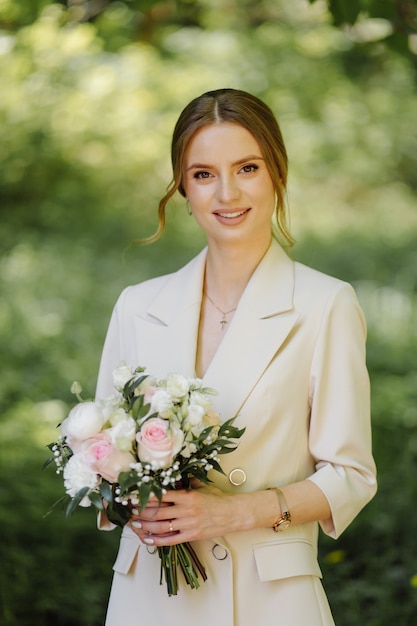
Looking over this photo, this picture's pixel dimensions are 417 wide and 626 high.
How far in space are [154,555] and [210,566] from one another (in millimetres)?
164

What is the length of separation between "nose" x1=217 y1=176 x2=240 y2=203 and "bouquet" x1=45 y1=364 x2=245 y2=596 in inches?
20.2

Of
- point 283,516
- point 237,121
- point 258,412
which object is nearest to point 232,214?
point 237,121

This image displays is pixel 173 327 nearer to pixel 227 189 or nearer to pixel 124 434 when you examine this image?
pixel 227 189

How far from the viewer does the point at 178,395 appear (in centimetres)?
202

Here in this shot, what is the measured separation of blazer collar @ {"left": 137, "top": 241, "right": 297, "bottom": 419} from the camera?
2.30 metres

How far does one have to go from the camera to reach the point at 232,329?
239 cm

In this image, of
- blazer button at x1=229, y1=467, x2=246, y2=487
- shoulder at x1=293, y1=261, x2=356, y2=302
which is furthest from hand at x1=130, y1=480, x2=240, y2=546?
shoulder at x1=293, y1=261, x2=356, y2=302

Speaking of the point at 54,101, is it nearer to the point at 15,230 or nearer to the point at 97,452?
the point at 15,230

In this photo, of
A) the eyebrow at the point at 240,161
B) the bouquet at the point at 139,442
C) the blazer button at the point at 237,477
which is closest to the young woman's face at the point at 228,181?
the eyebrow at the point at 240,161

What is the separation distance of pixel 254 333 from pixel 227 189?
384 millimetres

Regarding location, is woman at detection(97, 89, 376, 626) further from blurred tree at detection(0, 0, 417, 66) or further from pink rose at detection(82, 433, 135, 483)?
blurred tree at detection(0, 0, 417, 66)

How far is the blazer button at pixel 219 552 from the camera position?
223cm

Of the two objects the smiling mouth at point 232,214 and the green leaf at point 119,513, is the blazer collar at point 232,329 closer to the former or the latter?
the smiling mouth at point 232,214

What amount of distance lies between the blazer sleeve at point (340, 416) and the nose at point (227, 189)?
1.18 ft
